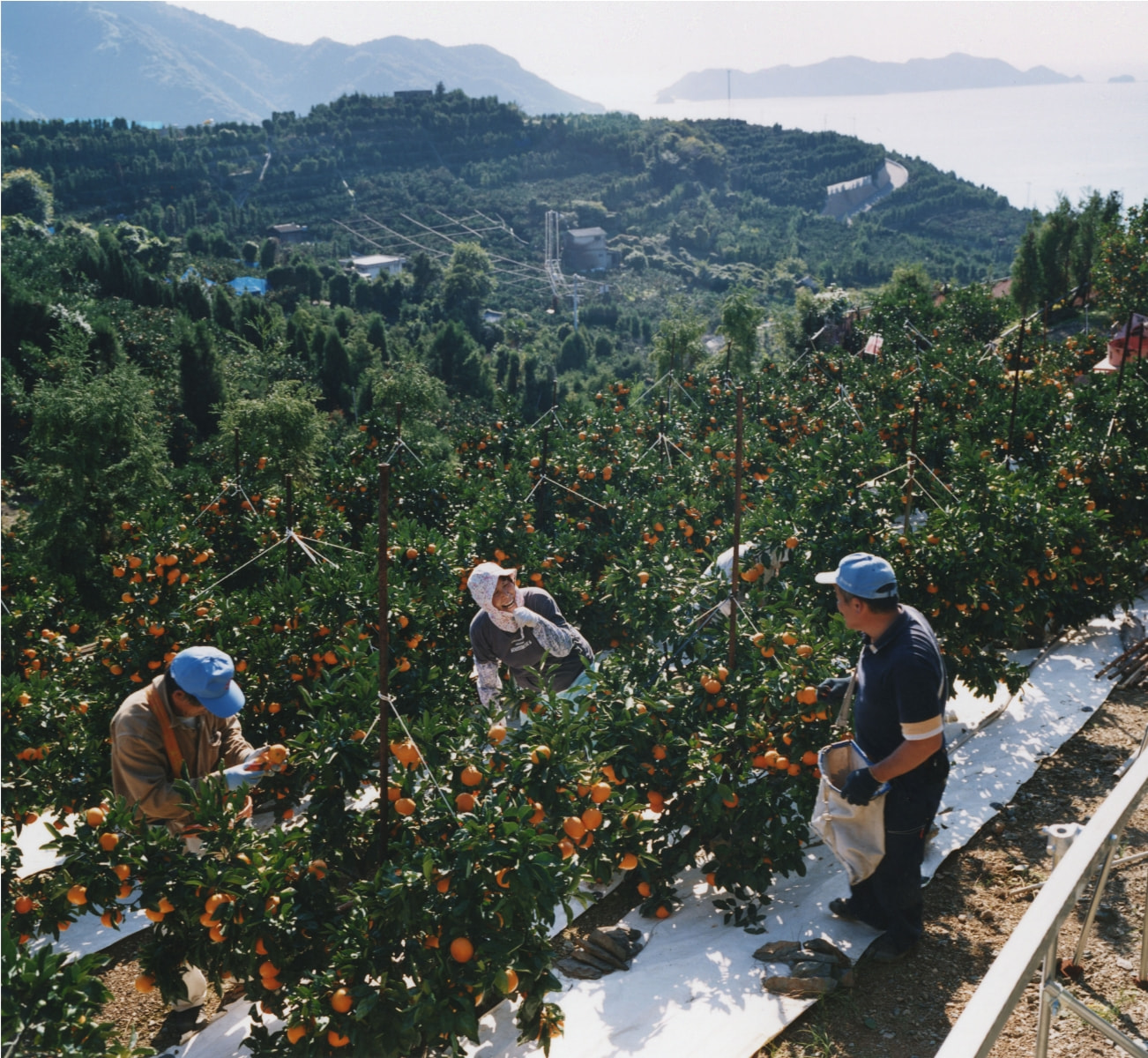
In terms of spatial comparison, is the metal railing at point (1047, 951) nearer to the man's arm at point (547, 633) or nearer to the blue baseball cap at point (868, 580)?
the blue baseball cap at point (868, 580)

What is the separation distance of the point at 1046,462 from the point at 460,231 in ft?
259

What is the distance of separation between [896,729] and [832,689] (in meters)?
0.45

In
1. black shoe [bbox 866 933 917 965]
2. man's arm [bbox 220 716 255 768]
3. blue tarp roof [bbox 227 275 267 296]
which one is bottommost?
black shoe [bbox 866 933 917 965]

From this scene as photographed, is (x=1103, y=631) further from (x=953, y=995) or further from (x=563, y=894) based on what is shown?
(x=563, y=894)

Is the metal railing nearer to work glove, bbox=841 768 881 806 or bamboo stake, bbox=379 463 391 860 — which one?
work glove, bbox=841 768 881 806

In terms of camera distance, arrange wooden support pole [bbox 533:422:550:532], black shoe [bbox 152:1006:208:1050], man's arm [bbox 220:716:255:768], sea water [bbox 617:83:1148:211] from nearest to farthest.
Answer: black shoe [bbox 152:1006:208:1050] < man's arm [bbox 220:716:255:768] < wooden support pole [bbox 533:422:550:532] < sea water [bbox 617:83:1148:211]

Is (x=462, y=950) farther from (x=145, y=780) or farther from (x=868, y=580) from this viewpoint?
(x=868, y=580)

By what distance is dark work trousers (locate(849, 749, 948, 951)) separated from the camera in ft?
9.55

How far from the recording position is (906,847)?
116 inches

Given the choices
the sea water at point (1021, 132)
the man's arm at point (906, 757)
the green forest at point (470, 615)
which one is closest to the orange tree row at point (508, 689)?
the green forest at point (470, 615)

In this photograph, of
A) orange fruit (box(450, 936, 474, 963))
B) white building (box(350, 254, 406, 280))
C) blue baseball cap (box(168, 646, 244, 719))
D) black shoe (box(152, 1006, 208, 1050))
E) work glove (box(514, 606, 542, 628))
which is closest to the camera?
orange fruit (box(450, 936, 474, 963))

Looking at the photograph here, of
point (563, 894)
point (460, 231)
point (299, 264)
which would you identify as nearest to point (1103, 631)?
point (563, 894)

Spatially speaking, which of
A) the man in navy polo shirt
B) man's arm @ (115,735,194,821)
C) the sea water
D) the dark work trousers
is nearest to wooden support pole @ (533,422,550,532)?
man's arm @ (115,735,194,821)

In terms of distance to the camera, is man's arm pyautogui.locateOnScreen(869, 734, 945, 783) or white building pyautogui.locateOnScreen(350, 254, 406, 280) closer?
man's arm pyautogui.locateOnScreen(869, 734, 945, 783)
